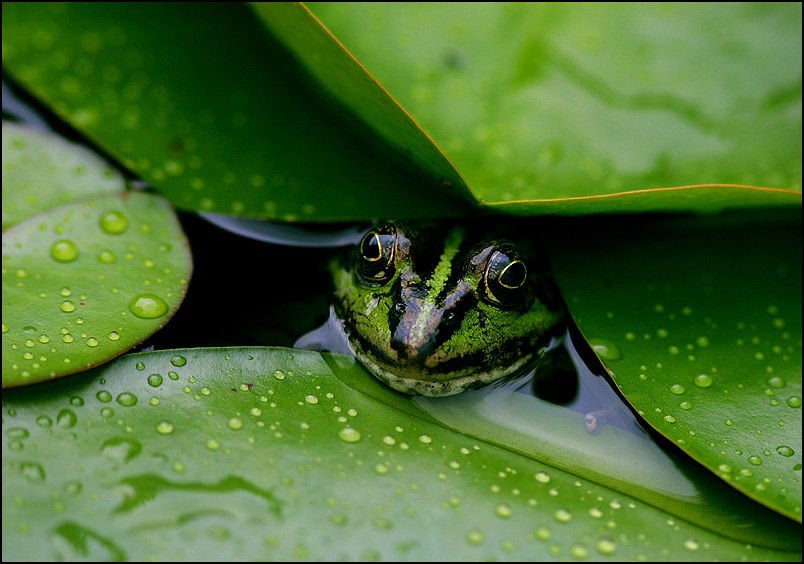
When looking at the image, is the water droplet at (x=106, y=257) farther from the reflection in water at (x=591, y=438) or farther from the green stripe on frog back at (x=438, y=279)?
the green stripe on frog back at (x=438, y=279)

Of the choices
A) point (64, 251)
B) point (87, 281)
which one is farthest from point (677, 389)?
point (64, 251)

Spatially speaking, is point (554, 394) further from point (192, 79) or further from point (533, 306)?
point (192, 79)

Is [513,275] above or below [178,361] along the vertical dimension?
above

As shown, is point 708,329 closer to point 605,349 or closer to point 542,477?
point 605,349

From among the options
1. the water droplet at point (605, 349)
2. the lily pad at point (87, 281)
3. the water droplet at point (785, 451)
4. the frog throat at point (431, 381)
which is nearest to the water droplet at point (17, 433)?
the lily pad at point (87, 281)

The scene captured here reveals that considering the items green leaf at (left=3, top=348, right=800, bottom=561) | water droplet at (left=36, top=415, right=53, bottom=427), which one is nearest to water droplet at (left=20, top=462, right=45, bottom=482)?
green leaf at (left=3, top=348, right=800, bottom=561)

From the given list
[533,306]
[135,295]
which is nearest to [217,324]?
[135,295]
